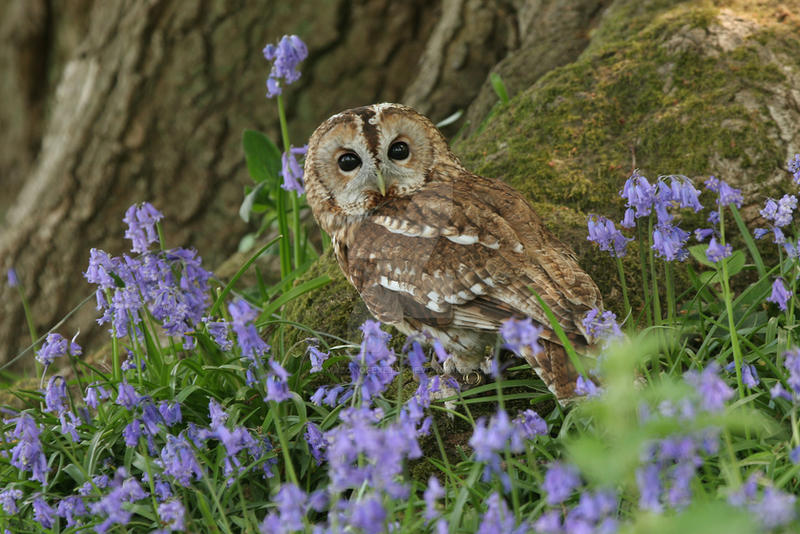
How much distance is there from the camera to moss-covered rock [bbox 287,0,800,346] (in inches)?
159

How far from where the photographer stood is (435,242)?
127 inches

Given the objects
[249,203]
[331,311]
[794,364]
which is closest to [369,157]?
[331,311]

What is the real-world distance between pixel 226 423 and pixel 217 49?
4.48 metres

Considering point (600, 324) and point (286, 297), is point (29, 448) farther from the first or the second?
Result: point (600, 324)

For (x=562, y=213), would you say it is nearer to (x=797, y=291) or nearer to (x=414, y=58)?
(x=797, y=291)

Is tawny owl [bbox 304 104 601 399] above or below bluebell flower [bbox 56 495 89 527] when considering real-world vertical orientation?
above

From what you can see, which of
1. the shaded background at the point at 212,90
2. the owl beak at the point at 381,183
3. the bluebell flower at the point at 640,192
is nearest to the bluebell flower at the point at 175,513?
the owl beak at the point at 381,183

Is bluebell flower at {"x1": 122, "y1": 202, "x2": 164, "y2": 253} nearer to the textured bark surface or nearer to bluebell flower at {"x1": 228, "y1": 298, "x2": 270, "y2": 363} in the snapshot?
bluebell flower at {"x1": 228, "y1": 298, "x2": 270, "y2": 363}

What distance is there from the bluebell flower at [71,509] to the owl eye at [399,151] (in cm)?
193

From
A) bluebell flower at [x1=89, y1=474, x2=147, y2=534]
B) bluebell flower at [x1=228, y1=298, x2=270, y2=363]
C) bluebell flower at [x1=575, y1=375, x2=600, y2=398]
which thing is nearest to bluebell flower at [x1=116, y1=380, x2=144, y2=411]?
bluebell flower at [x1=89, y1=474, x2=147, y2=534]

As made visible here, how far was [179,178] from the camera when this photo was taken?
22.1 feet

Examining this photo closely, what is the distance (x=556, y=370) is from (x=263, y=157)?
9.02 feet

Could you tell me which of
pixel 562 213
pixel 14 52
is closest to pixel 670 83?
pixel 562 213

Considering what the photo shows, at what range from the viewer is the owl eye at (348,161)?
3.65 m
